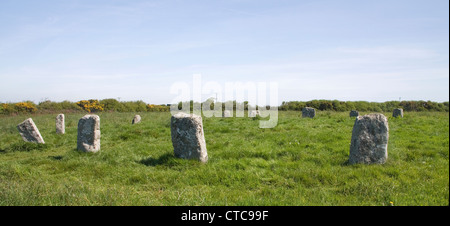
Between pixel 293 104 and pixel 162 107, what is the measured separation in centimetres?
1940

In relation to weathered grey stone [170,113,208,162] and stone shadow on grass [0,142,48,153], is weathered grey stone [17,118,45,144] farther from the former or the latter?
weathered grey stone [170,113,208,162]

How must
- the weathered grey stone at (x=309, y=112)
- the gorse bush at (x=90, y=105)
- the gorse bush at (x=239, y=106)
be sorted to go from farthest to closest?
the gorse bush at (x=90, y=105)
the gorse bush at (x=239, y=106)
the weathered grey stone at (x=309, y=112)

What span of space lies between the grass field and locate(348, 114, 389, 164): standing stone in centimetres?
36

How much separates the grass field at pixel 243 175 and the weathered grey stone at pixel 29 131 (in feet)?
1.75

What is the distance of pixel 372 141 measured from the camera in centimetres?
845

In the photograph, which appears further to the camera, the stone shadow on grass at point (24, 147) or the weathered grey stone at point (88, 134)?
the stone shadow on grass at point (24, 147)

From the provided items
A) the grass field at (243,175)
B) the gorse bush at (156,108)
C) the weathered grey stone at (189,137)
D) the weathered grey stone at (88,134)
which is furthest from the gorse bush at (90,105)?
the weathered grey stone at (189,137)

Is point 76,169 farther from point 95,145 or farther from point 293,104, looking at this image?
point 293,104

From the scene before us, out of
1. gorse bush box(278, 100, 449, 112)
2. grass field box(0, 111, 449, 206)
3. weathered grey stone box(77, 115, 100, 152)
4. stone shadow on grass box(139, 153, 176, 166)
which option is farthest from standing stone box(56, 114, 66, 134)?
gorse bush box(278, 100, 449, 112)

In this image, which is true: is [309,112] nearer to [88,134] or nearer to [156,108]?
[88,134]

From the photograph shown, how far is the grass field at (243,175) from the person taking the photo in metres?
5.86

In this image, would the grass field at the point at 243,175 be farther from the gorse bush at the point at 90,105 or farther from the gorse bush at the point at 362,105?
the gorse bush at the point at 362,105

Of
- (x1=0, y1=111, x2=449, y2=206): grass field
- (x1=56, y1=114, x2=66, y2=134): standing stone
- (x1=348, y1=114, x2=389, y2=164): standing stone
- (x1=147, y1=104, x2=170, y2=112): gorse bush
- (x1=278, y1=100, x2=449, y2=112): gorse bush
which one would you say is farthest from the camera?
(x1=147, y1=104, x2=170, y2=112): gorse bush

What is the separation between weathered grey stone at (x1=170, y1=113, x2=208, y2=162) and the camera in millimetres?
8844
